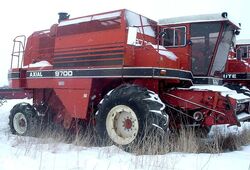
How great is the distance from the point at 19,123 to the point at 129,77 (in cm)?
434

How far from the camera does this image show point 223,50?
9.52m

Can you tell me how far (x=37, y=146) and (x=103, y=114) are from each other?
4.86 feet

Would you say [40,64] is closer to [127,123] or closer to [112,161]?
[127,123]

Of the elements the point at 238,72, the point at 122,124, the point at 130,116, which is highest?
the point at 238,72

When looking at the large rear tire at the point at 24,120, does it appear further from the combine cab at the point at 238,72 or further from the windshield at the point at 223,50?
the combine cab at the point at 238,72

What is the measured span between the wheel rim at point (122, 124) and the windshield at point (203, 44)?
253 cm

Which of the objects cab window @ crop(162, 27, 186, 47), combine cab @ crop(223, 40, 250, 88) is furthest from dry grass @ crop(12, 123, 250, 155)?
combine cab @ crop(223, 40, 250, 88)

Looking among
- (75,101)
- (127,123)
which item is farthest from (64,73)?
(127,123)

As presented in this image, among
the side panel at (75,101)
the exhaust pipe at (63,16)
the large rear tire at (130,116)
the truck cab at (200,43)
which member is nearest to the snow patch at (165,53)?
the truck cab at (200,43)

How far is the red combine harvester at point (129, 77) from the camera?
747 centimetres

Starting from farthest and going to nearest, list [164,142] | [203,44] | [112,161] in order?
[203,44]
[164,142]
[112,161]

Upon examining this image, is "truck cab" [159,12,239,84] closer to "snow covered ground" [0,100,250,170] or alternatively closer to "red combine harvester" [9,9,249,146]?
"red combine harvester" [9,9,249,146]

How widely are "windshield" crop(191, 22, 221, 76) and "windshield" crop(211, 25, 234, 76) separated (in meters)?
0.25

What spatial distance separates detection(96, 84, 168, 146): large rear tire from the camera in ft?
22.6
